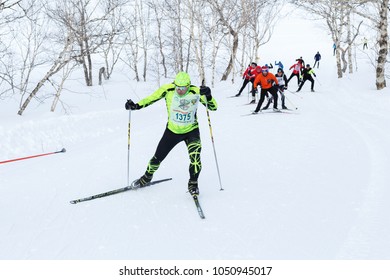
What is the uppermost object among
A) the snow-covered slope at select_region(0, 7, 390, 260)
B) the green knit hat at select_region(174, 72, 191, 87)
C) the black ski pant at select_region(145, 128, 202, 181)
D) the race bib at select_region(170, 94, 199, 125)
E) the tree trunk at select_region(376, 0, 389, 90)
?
the tree trunk at select_region(376, 0, 389, 90)

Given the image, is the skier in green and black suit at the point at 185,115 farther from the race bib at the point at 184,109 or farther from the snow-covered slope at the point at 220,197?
the snow-covered slope at the point at 220,197

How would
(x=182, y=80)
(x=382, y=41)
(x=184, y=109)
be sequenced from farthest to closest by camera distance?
(x=382, y=41) → (x=184, y=109) → (x=182, y=80)

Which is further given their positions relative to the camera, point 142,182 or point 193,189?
point 142,182

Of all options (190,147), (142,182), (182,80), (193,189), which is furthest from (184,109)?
(142,182)

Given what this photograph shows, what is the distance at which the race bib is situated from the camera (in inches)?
184

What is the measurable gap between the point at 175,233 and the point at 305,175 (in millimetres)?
2673

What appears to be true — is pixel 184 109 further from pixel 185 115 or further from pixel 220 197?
pixel 220 197

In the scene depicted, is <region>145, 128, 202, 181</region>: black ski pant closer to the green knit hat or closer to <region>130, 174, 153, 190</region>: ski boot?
<region>130, 174, 153, 190</region>: ski boot

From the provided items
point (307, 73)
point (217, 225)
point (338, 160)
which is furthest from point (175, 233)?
point (307, 73)

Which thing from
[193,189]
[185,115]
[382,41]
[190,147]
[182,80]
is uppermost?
[382,41]

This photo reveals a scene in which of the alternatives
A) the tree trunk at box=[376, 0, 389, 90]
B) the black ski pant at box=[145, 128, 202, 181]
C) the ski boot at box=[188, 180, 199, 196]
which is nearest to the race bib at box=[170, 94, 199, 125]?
the black ski pant at box=[145, 128, 202, 181]

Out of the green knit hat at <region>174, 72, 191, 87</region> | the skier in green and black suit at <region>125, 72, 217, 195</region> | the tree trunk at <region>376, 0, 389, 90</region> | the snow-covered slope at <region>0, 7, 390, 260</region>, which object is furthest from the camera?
the tree trunk at <region>376, 0, 389, 90</region>

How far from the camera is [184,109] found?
4.71 m

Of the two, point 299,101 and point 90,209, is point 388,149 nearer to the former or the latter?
point 90,209
